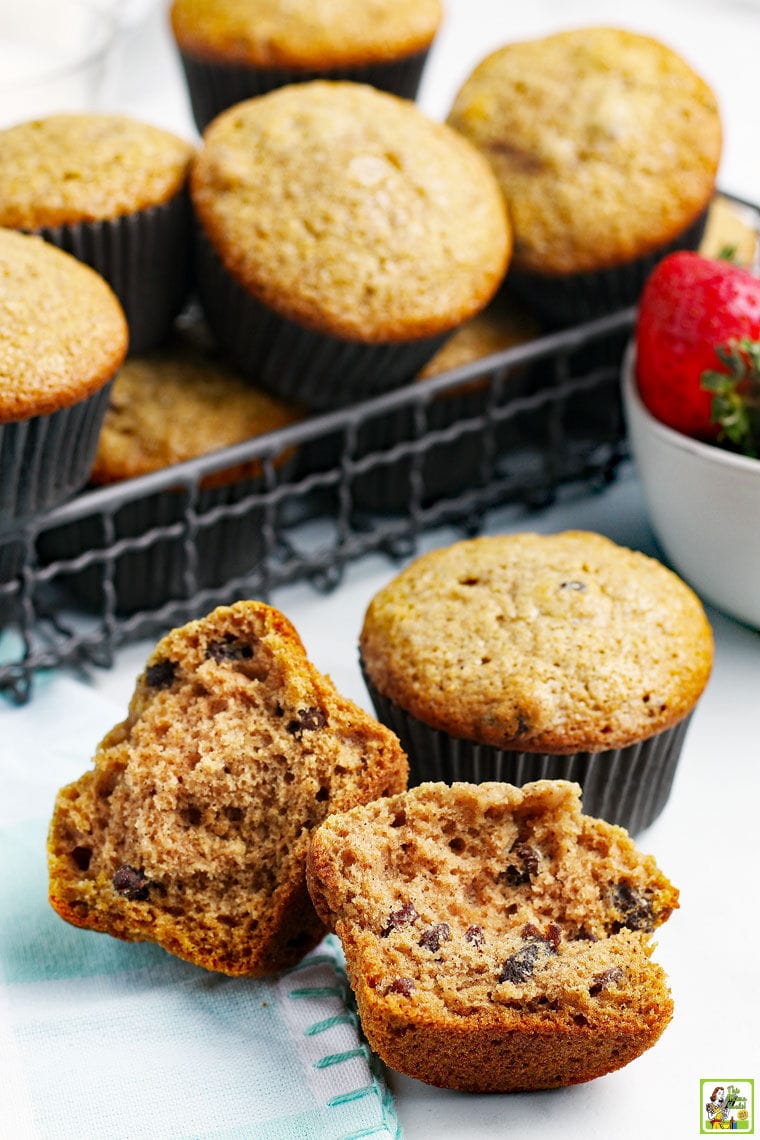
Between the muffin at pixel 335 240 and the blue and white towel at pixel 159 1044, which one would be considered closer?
the blue and white towel at pixel 159 1044

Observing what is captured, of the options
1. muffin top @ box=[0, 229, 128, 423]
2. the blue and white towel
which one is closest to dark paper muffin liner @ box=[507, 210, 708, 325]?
muffin top @ box=[0, 229, 128, 423]

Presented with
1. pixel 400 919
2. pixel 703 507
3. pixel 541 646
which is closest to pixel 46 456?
pixel 541 646

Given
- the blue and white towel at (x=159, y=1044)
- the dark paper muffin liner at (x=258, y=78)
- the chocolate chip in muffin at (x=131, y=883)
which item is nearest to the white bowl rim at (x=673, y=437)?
the dark paper muffin liner at (x=258, y=78)

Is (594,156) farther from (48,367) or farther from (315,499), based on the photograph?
(48,367)

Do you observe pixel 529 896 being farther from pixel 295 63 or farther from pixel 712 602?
pixel 295 63

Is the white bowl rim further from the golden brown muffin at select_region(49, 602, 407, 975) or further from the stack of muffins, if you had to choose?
the golden brown muffin at select_region(49, 602, 407, 975)

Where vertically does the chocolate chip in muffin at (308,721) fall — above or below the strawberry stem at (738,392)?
below

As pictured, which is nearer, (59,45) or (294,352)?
(294,352)

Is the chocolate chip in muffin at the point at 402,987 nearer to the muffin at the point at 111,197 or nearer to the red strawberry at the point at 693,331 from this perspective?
the red strawberry at the point at 693,331
